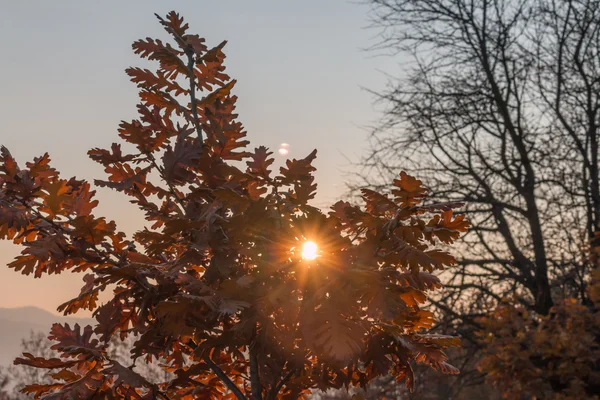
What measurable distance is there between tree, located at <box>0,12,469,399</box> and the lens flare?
0.02m

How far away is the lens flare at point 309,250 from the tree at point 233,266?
2 cm

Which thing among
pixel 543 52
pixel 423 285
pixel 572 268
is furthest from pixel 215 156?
pixel 543 52

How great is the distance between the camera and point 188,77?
10.6 feet

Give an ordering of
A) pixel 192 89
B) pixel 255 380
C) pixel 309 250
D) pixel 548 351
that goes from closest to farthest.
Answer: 1. pixel 309 250
2. pixel 255 380
3. pixel 192 89
4. pixel 548 351

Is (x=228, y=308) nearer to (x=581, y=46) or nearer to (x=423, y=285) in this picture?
(x=423, y=285)

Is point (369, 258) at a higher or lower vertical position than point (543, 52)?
lower

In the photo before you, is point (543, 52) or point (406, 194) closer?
point (406, 194)

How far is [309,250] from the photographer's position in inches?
89.4

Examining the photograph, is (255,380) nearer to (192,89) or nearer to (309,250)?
(309,250)

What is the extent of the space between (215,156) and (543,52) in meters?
8.18

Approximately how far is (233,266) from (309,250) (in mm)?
404

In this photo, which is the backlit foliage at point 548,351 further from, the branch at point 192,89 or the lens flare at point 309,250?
the lens flare at point 309,250

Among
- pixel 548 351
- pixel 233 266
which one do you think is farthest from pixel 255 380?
pixel 548 351

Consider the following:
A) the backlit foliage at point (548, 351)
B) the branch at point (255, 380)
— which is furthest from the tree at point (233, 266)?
the backlit foliage at point (548, 351)
